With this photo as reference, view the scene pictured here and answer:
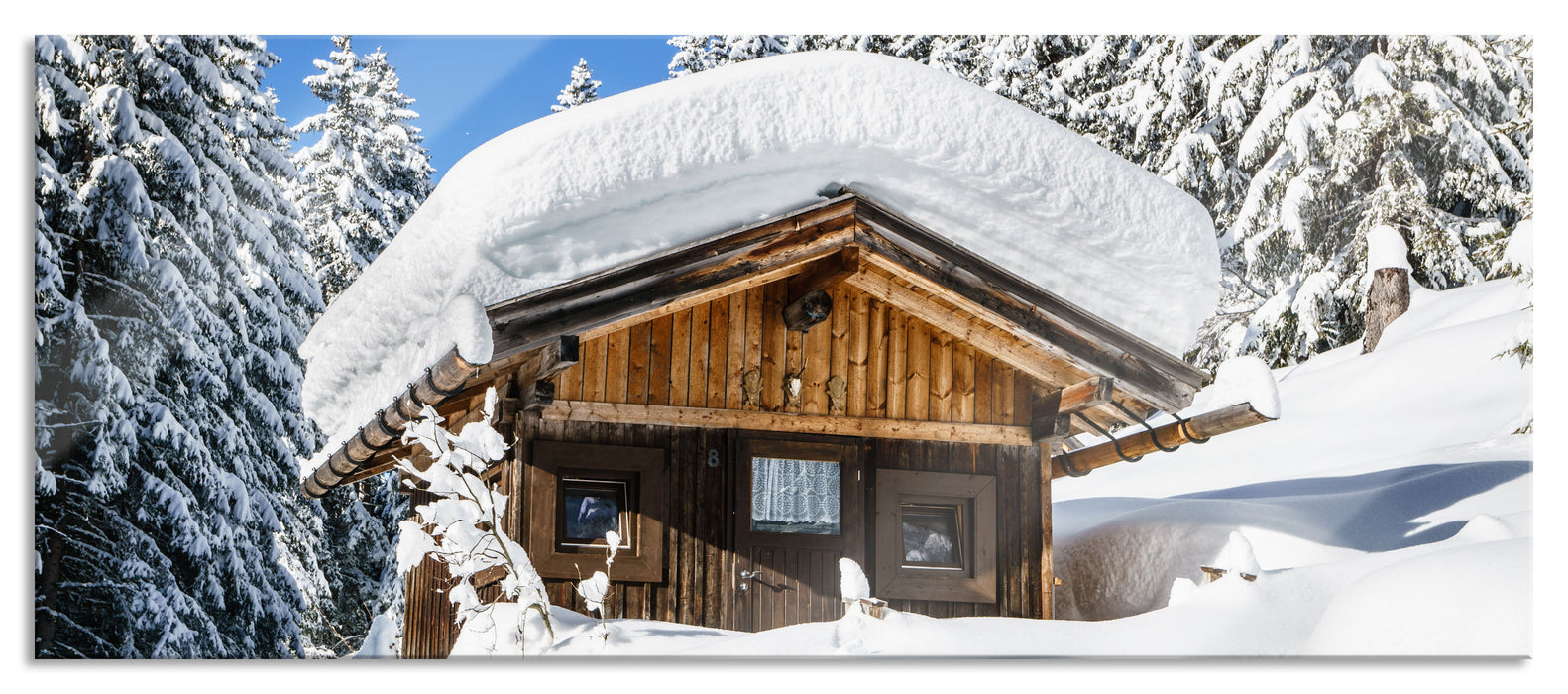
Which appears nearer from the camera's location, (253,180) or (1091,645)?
(1091,645)

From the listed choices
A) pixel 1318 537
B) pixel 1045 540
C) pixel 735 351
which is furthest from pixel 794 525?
pixel 1318 537

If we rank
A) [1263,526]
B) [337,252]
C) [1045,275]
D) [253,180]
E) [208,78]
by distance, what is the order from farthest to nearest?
[337,252], [253,180], [1263,526], [208,78], [1045,275]

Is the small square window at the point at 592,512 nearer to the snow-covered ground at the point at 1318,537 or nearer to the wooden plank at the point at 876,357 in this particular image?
the snow-covered ground at the point at 1318,537

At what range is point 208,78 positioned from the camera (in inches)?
251

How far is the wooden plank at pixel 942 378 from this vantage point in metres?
5.80

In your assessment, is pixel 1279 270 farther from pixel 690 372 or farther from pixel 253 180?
pixel 253 180

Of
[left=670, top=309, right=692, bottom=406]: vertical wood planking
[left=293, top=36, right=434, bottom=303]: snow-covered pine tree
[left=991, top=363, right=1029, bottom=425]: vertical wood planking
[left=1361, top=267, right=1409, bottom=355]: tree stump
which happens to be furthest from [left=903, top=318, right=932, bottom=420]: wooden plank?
[left=1361, top=267, right=1409, bottom=355]: tree stump

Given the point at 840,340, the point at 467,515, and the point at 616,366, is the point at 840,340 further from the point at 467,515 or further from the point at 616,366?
the point at 467,515

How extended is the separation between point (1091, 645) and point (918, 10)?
2615 millimetres

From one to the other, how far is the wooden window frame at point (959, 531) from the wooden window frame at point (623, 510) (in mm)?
999

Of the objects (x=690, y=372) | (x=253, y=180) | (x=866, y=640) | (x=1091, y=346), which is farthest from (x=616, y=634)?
(x=253, y=180)

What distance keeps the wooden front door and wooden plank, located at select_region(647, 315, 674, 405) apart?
1.31 ft

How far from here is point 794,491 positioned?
554cm

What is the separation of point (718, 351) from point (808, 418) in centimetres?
50
